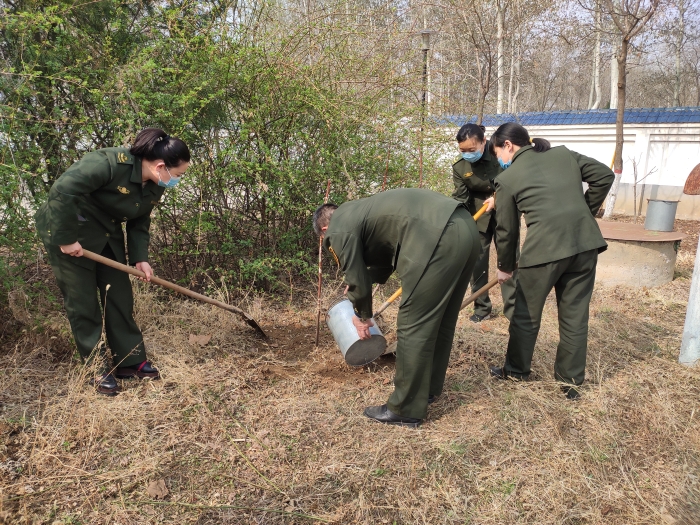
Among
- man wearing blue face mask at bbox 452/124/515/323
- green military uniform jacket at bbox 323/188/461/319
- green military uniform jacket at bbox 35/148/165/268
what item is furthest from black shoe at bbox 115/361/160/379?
man wearing blue face mask at bbox 452/124/515/323

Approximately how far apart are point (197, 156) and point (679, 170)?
11411 mm

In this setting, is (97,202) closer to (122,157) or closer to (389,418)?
(122,157)

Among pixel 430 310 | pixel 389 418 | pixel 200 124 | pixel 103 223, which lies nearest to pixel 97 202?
pixel 103 223

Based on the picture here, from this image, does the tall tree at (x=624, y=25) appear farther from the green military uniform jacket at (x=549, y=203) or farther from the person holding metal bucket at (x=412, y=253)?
the person holding metal bucket at (x=412, y=253)

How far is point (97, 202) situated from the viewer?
304 centimetres

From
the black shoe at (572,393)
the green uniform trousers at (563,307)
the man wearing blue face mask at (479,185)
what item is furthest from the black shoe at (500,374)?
the man wearing blue face mask at (479,185)

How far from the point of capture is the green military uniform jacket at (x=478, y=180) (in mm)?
4566

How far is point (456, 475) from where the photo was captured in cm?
263

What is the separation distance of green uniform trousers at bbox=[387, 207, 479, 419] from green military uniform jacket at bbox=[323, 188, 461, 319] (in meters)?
0.06

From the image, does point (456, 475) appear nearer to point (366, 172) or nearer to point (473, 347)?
point (473, 347)

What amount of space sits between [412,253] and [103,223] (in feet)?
6.21

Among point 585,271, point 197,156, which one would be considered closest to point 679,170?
point 585,271

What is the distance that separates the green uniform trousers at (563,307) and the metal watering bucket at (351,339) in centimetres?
93

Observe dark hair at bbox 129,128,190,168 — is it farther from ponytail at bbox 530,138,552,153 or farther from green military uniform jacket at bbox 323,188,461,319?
ponytail at bbox 530,138,552,153
